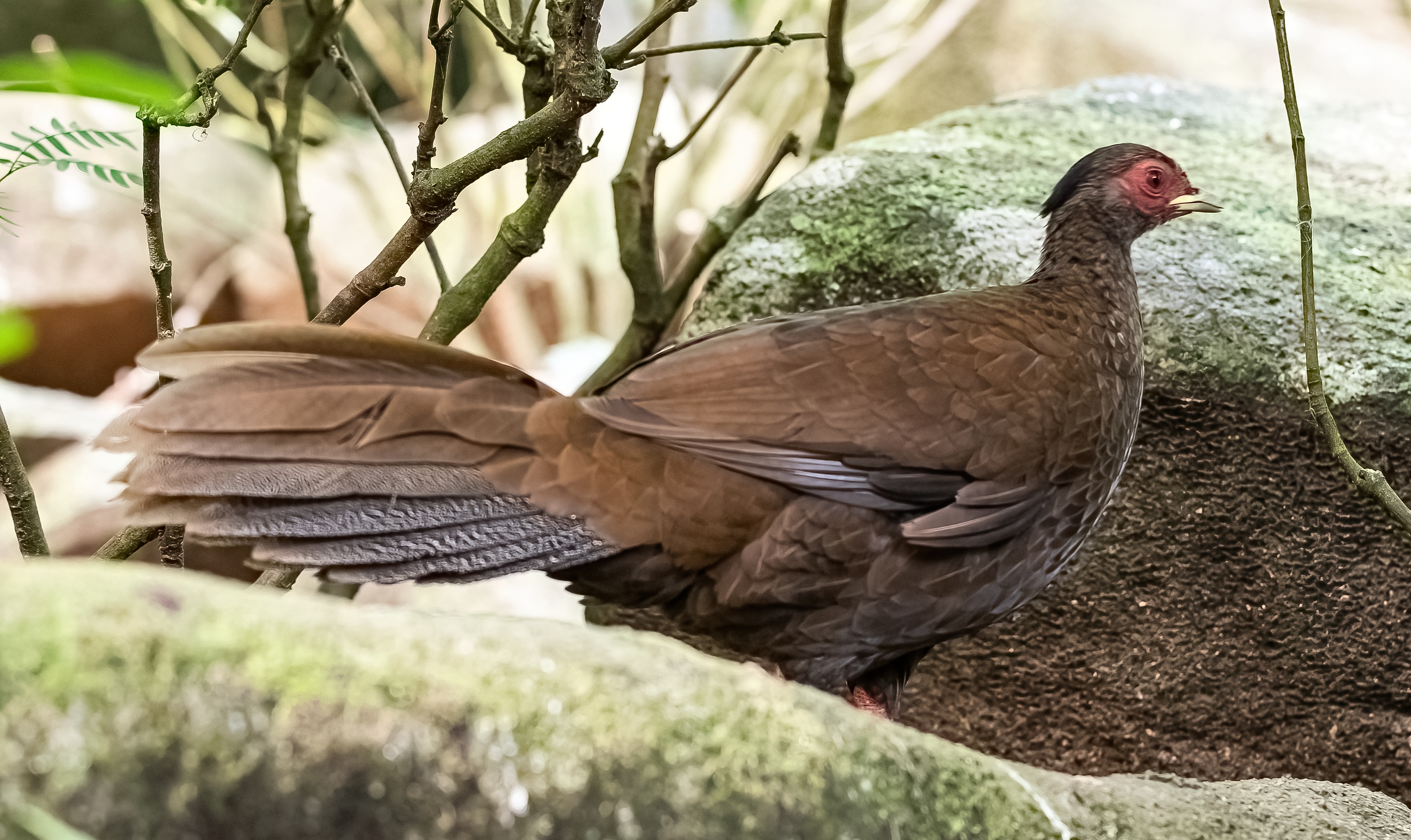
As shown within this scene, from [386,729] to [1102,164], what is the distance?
177cm

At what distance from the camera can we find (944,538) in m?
1.63

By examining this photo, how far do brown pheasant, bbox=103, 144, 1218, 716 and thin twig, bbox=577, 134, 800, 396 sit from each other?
85 centimetres

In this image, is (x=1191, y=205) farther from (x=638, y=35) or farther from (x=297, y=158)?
(x=297, y=158)

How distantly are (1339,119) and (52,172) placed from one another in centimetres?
585

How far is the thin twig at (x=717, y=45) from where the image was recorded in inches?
69.2

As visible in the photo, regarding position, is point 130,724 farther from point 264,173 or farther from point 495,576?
point 264,173

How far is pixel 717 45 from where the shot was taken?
1895 millimetres

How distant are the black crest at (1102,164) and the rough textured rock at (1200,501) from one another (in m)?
0.28

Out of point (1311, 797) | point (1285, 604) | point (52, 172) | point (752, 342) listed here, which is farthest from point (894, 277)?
point (52, 172)

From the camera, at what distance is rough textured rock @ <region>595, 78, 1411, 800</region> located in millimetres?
2150

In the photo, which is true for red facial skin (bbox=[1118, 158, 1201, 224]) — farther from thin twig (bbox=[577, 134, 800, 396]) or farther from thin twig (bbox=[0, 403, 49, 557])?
thin twig (bbox=[0, 403, 49, 557])

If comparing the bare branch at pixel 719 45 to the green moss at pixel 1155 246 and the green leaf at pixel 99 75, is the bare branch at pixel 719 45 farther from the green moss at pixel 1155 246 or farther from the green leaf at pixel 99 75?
the green leaf at pixel 99 75

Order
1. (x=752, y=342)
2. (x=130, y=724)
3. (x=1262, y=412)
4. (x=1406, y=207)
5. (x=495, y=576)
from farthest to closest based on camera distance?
1. (x=1406, y=207)
2. (x=1262, y=412)
3. (x=752, y=342)
4. (x=495, y=576)
5. (x=130, y=724)

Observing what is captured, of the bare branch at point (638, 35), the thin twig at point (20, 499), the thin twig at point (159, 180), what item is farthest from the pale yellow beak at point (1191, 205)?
the thin twig at point (20, 499)
